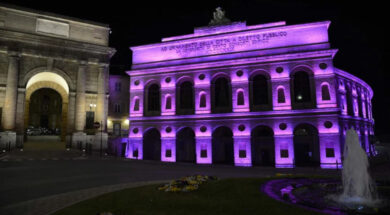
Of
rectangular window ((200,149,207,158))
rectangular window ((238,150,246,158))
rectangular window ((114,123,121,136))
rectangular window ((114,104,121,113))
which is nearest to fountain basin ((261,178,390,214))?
rectangular window ((238,150,246,158))

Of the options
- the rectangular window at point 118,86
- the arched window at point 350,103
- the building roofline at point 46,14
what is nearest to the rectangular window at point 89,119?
the rectangular window at point 118,86

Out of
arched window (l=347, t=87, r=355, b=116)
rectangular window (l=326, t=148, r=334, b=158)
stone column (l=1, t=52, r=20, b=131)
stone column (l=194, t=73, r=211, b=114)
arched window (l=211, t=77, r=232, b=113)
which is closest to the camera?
rectangular window (l=326, t=148, r=334, b=158)

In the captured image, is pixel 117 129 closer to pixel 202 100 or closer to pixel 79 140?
pixel 79 140

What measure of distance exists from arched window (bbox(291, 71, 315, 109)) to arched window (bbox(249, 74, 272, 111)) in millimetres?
3001

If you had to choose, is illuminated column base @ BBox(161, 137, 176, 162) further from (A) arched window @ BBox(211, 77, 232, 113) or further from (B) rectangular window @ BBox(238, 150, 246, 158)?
(B) rectangular window @ BBox(238, 150, 246, 158)

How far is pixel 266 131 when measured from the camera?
3584 centimetres

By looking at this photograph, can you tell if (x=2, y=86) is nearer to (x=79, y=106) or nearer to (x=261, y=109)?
(x=79, y=106)

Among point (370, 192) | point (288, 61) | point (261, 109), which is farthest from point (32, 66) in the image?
point (370, 192)

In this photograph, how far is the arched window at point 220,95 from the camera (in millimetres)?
33500

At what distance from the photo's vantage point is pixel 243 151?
31.3 metres

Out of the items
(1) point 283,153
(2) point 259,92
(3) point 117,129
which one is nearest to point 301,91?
(2) point 259,92

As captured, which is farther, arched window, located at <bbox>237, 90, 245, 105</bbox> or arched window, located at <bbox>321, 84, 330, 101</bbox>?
arched window, located at <bbox>237, 90, 245, 105</bbox>

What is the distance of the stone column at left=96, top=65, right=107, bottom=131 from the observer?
34094 mm

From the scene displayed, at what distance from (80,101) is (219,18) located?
71.6 feet
